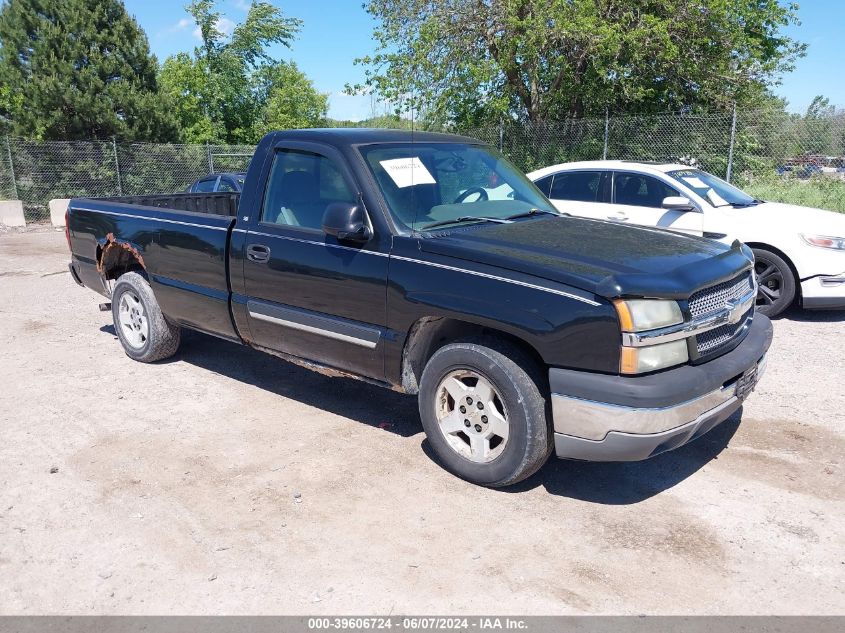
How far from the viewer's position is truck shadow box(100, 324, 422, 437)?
17.2 feet

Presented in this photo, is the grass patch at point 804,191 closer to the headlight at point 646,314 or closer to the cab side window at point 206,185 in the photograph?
the cab side window at point 206,185

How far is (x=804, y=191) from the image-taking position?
13914 mm

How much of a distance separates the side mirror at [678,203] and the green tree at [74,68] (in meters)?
16.9

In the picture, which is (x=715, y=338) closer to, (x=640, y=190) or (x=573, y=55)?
(x=640, y=190)

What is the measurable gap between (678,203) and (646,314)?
16.0 ft

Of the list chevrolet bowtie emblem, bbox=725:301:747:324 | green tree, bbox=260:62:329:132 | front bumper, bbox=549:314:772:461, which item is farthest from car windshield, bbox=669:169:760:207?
green tree, bbox=260:62:329:132

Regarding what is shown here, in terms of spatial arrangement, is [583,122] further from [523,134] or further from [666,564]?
[666,564]

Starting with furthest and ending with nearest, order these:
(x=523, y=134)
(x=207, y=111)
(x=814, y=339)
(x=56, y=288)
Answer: (x=207, y=111) < (x=523, y=134) < (x=56, y=288) < (x=814, y=339)

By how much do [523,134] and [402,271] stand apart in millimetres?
14348

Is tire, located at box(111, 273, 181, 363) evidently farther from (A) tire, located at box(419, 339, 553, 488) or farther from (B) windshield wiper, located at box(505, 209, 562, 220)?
(B) windshield wiper, located at box(505, 209, 562, 220)

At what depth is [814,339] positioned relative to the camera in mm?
7113

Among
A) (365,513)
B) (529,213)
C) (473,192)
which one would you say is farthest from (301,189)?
(365,513)

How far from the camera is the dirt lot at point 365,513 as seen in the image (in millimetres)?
3172
